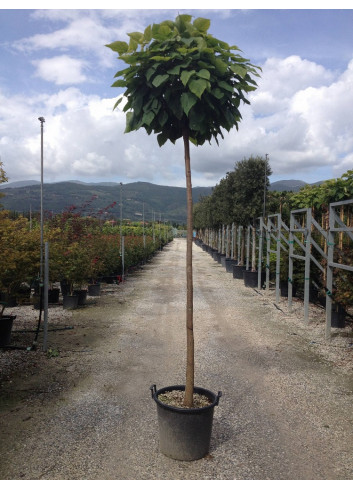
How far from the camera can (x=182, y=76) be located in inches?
116

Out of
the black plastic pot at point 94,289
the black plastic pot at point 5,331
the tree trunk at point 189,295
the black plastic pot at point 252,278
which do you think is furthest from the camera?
the black plastic pot at point 252,278

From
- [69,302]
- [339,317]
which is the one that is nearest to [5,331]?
[69,302]

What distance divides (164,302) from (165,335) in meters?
3.57

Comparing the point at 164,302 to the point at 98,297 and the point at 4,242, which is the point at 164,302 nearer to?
the point at 98,297

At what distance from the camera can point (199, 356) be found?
6.19m

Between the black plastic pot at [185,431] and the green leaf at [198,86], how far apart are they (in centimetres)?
244

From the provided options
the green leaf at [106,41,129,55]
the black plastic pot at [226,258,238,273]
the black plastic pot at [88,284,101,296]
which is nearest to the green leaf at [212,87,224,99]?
the green leaf at [106,41,129,55]

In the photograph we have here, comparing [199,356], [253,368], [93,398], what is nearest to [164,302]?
[199,356]

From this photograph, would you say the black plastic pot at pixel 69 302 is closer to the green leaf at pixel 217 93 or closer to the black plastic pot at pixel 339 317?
the black plastic pot at pixel 339 317

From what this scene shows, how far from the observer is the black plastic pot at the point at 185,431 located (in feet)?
10.5

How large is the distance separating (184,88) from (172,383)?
3499mm

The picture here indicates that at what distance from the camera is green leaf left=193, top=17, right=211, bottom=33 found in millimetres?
3162

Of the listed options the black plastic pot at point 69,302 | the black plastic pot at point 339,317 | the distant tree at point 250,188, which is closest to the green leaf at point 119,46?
the black plastic pot at point 339,317

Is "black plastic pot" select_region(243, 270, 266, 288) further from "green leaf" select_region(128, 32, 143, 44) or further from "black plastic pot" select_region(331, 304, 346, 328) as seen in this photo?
"green leaf" select_region(128, 32, 143, 44)
